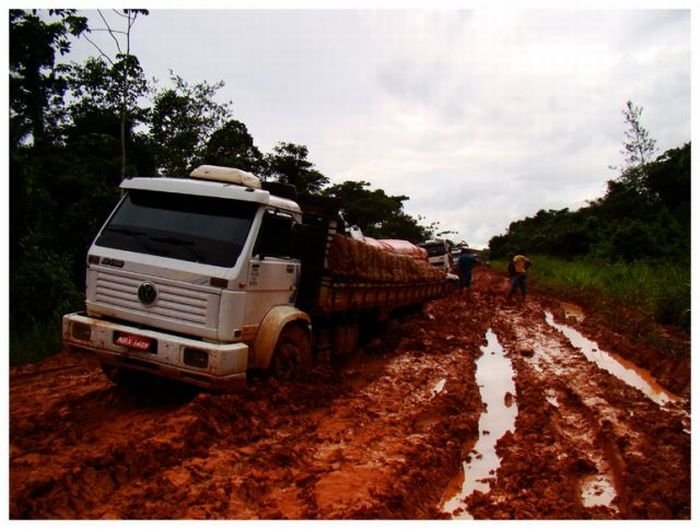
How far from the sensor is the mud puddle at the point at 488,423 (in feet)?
13.7

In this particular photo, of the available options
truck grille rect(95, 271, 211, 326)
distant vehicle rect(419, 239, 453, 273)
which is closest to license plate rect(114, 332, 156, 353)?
truck grille rect(95, 271, 211, 326)

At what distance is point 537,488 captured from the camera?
4039 millimetres

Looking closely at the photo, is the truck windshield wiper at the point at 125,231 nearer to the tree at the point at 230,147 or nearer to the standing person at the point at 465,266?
the tree at the point at 230,147

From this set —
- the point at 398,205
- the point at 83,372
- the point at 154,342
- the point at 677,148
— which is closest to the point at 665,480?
the point at 154,342

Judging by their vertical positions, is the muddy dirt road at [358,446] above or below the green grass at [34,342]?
below

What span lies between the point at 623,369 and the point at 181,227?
686 cm

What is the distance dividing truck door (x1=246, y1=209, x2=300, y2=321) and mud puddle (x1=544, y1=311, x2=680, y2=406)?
465cm

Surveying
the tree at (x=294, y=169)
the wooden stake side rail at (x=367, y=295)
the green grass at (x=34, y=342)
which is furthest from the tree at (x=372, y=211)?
the green grass at (x=34, y=342)

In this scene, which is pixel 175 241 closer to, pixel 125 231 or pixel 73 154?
pixel 125 231

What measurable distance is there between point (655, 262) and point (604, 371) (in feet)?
48.5

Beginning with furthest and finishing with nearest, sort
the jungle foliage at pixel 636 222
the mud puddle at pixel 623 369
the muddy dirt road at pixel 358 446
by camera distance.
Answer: the jungle foliage at pixel 636 222 < the mud puddle at pixel 623 369 < the muddy dirt road at pixel 358 446

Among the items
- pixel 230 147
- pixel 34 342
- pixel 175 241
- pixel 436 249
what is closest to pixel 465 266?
pixel 436 249

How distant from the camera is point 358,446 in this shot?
4723 mm

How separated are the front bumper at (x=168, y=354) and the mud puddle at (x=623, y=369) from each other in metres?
5.07
